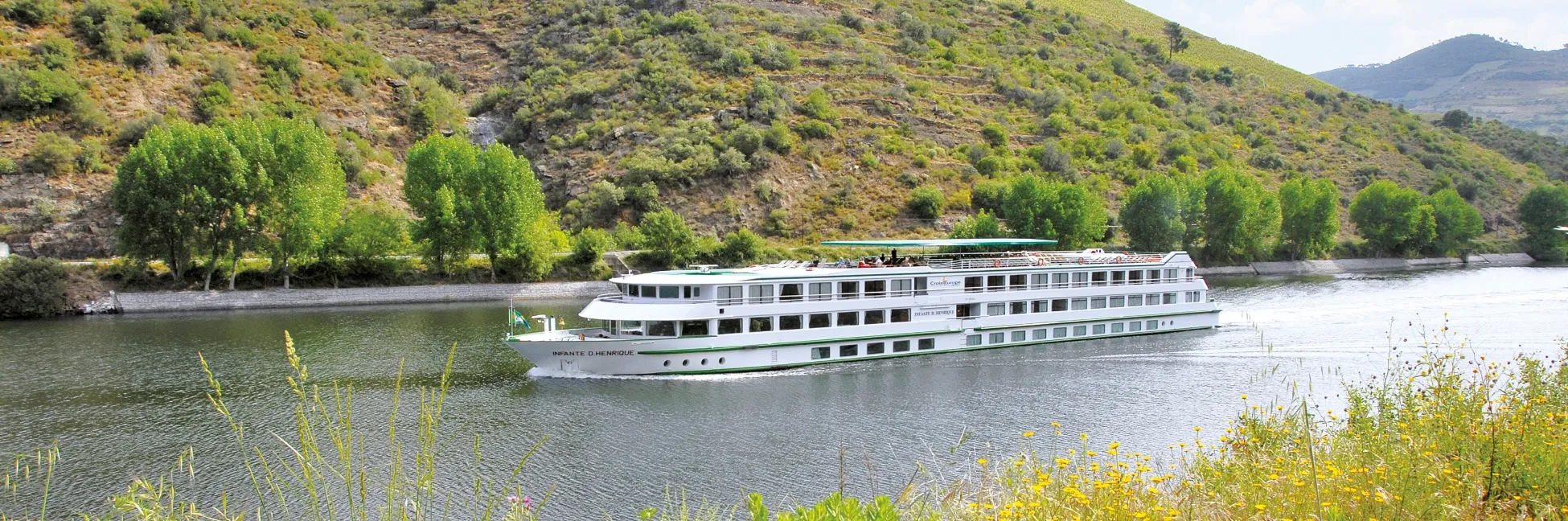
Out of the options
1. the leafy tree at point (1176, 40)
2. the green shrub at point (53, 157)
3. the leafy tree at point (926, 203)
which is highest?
the leafy tree at point (1176, 40)

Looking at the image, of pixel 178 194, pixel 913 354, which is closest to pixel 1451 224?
pixel 913 354

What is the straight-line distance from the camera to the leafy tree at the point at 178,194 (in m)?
55.6

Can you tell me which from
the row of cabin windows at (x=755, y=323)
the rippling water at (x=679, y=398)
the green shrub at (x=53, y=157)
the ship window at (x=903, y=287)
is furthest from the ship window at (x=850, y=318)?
the green shrub at (x=53, y=157)

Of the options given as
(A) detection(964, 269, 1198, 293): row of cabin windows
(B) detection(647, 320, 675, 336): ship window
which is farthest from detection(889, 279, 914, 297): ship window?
(B) detection(647, 320, 675, 336): ship window

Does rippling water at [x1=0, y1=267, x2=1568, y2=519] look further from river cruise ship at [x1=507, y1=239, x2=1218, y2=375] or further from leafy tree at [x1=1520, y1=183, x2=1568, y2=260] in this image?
leafy tree at [x1=1520, y1=183, x2=1568, y2=260]

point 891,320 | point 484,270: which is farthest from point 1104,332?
point 484,270

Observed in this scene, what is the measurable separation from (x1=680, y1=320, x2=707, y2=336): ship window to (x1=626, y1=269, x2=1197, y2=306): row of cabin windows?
90 cm

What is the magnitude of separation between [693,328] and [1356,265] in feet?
276

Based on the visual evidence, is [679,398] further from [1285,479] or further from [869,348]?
[1285,479]

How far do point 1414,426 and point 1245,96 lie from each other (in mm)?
146864

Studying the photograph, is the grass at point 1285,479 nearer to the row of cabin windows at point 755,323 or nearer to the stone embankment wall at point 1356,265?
the row of cabin windows at point 755,323

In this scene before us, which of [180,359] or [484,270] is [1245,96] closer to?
[484,270]

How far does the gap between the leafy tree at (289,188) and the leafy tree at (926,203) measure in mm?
50831

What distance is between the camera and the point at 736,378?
32438 mm
